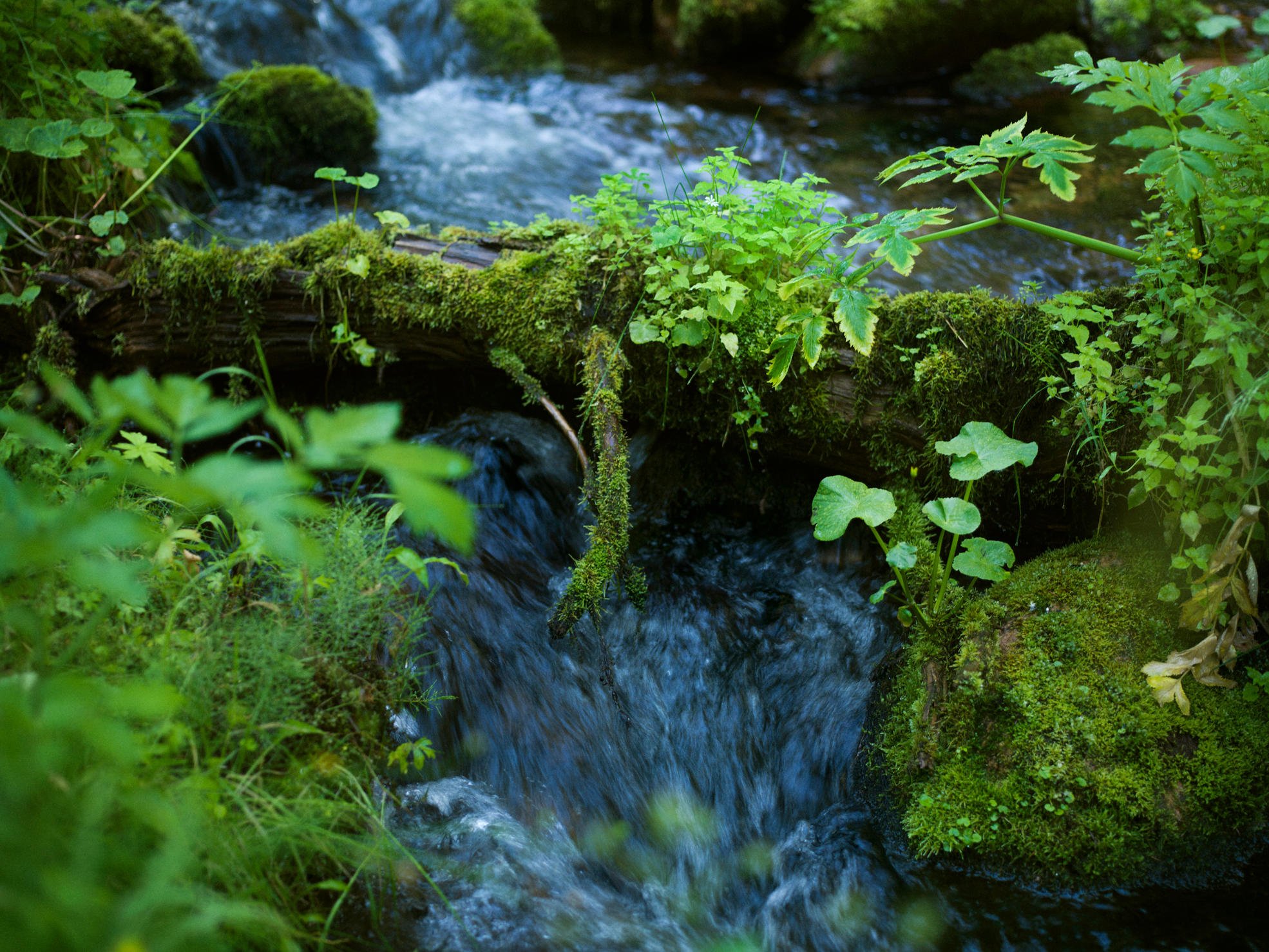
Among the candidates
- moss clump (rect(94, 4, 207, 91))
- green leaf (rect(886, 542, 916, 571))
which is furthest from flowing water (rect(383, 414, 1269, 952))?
moss clump (rect(94, 4, 207, 91))

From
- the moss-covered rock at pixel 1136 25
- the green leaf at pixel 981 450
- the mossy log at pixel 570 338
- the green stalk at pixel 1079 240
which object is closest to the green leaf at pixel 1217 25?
the moss-covered rock at pixel 1136 25

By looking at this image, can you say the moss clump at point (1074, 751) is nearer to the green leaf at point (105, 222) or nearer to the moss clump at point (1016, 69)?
the green leaf at point (105, 222)

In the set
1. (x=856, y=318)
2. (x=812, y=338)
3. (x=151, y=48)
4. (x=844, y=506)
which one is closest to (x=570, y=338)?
(x=812, y=338)

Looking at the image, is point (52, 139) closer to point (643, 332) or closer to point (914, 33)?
point (643, 332)

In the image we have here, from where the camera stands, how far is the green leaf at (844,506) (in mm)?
2496

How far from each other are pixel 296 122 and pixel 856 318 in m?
5.16

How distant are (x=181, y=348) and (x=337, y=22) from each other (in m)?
5.78

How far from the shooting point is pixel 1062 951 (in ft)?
7.01

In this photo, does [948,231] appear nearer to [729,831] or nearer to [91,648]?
[729,831]

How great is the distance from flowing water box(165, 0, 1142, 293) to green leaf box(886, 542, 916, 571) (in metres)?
2.33

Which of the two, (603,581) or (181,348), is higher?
(181,348)

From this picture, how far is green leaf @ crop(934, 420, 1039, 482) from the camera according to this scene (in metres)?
2.41

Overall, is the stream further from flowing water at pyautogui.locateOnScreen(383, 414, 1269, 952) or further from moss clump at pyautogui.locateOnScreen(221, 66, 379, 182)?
moss clump at pyautogui.locateOnScreen(221, 66, 379, 182)

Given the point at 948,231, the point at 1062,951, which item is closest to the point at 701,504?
the point at 948,231
